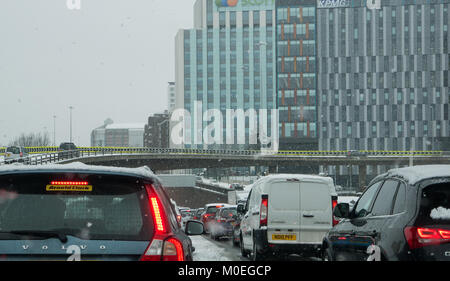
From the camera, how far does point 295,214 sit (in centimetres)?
1395

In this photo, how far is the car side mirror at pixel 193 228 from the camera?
641 cm

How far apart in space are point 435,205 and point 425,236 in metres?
0.34

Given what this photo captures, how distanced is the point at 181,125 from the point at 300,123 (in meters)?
25.2

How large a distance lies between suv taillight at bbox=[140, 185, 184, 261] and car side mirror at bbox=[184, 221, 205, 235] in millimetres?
1547

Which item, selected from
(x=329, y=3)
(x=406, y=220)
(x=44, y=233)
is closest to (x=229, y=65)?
(x=329, y=3)

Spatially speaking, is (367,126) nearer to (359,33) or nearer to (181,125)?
(359,33)

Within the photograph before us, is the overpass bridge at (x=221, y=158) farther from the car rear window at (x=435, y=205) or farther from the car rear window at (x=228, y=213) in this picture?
the car rear window at (x=435, y=205)

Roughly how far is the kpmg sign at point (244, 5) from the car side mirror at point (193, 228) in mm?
139728

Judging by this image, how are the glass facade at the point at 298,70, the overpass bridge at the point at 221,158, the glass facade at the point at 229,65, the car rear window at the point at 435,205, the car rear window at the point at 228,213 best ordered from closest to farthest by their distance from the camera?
the car rear window at the point at 435,205, the car rear window at the point at 228,213, the overpass bridge at the point at 221,158, the glass facade at the point at 298,70, the glass facade at the point at 229,65

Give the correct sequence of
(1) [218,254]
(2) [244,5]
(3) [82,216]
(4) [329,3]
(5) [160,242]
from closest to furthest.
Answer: (5) [160,242], (3) [82,216], (1) [218,254], (4) [329,3], (2) [244,5]

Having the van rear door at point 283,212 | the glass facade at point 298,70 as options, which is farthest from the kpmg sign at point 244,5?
the van rear door at point 283,212

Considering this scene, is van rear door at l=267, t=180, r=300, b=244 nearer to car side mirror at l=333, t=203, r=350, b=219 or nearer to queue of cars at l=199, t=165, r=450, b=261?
queue of cars at l=199, t=165, r=450, b=261

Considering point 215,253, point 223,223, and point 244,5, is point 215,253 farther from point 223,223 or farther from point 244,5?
point 244,5
